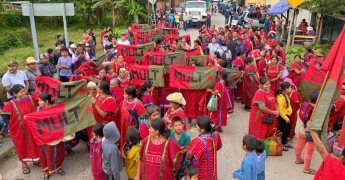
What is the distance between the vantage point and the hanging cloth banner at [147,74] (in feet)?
25.7

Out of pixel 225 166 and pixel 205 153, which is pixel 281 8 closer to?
pixel 225 166

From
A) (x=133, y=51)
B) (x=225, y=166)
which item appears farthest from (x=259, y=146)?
(x=133, y=51)

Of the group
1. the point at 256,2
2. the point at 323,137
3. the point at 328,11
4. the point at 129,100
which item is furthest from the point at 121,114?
the point at 256,2

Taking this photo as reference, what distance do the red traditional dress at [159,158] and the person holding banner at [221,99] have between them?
3146 millimetres

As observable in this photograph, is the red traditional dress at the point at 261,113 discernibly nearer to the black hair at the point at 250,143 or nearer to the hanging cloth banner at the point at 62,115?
the black hair at the point at 250,143

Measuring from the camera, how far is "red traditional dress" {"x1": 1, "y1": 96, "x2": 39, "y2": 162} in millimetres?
5797

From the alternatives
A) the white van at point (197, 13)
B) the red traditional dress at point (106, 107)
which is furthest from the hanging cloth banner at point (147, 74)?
the white van at point (197, 13)

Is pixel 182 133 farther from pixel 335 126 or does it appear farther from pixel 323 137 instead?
pixel 335 126

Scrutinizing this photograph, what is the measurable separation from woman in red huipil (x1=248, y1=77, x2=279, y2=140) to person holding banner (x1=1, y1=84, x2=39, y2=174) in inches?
163

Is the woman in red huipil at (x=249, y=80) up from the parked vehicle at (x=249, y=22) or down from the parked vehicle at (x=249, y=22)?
down

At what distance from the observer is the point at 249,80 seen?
30.1 feet

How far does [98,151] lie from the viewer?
505 centimetres

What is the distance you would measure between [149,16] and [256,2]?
1588cm

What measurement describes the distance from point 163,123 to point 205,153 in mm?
693
